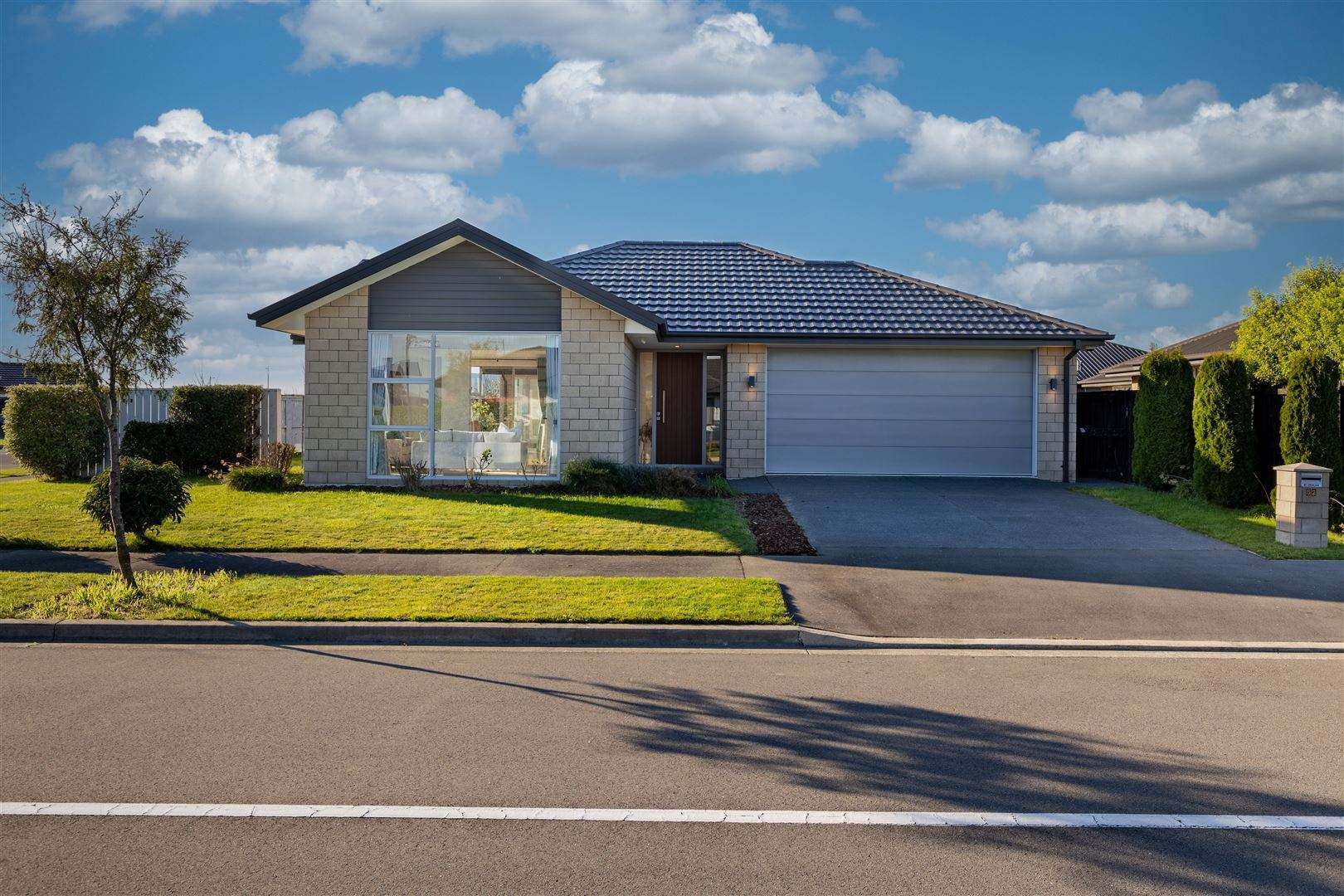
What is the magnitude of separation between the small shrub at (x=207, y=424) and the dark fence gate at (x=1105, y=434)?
1765 cm

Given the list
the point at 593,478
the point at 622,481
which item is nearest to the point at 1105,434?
the point at 622,481

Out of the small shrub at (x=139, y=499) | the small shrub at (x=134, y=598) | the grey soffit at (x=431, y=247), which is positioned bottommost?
the small shrub at (x=134, y=598)

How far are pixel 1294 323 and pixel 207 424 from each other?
27.5m

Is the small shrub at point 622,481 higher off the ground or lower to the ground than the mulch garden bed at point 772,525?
higher

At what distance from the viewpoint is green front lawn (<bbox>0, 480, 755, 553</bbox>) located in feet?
39.8

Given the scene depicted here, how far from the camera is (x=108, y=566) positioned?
1089cm

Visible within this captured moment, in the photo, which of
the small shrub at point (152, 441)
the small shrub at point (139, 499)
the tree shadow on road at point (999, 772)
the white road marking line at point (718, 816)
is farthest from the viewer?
the small shrub at point (152, 441)

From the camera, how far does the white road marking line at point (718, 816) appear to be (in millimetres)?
4621

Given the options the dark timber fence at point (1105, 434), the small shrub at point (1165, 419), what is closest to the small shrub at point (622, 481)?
the small shrub at point (1165, 419)

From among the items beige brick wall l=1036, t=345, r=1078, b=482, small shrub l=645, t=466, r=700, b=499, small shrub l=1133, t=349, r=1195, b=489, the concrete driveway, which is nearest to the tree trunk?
the concrete driveway

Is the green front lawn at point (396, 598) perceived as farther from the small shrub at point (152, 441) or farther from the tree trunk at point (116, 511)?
the small shrub at point (152, 441)

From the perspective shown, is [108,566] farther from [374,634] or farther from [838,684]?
[838,684]

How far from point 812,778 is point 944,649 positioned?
3.38m

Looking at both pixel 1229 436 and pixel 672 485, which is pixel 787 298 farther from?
pixel 1229 436
